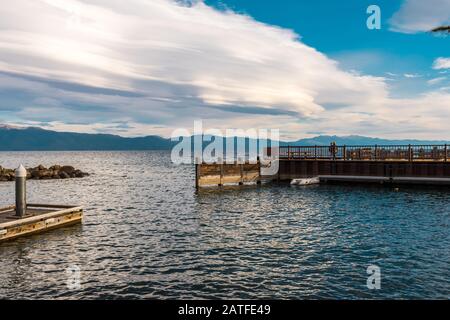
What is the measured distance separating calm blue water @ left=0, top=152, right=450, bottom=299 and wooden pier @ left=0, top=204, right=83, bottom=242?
0.63 meters

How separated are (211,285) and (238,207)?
1873 cm

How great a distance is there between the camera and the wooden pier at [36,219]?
2042 cm

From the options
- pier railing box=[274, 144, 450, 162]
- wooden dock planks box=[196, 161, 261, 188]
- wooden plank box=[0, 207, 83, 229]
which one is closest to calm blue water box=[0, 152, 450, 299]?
wooden plank box=[0, 207, 83, 229]

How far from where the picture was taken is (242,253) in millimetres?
17922

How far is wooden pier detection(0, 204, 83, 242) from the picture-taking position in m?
20.4

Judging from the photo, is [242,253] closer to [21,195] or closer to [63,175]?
[21,195]

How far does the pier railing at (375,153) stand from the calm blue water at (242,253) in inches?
587

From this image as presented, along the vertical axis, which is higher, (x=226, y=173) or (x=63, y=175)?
(x=226, y=173)

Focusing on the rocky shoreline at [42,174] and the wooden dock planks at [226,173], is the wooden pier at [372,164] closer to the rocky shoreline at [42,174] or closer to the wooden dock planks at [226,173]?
the wooden dock planks at [226,173]

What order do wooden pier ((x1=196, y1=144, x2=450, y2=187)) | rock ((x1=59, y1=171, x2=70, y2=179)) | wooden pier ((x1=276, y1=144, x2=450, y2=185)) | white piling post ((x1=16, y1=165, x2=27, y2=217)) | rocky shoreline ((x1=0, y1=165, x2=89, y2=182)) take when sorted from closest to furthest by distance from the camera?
white piling post ((x1=16, y1=165, x2=27, y2=217)) < wooden pier ((x1=276, y1=144, x2=450, y2=185)) < wooden pier ((x1=196, y1=144, x2=450, y2=187)) < rocky shoreline ((x1=0, y1=165, x2=89, y2=182)) < rock ((x1=59, y1=171, x2=70, y2=179))

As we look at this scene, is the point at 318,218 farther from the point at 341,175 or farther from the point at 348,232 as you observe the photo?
the point at 341,175

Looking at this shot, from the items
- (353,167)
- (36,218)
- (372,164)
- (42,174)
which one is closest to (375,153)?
(372,164)

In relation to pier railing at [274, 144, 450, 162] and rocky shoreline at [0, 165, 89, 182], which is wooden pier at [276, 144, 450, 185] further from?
rocky shoreline at [0, 165, 89, 182]

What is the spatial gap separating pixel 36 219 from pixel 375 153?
4037cm
